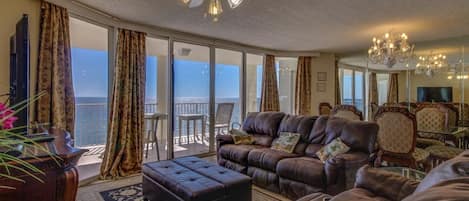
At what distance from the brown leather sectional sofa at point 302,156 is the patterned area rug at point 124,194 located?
132 centimetres

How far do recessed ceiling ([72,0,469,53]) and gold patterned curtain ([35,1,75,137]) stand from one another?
40 centimetres

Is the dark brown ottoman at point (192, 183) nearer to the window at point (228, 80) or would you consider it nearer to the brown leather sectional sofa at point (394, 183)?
the brown leather sectional sofa at point (394, 183)

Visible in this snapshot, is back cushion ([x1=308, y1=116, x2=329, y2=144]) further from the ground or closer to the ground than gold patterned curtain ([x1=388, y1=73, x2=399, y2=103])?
closer to the ground

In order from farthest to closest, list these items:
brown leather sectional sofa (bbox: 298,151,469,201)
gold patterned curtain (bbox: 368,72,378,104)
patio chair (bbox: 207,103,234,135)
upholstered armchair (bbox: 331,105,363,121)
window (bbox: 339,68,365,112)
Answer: window (bbox: 339,68,365,112)
gold patterned curtain (bbox: 368,72,378,104)
patio chair (bbox: 207,103,234,135)
upholstered armchair (bbox: 331,105,363,121)
brown leather sectional sofa (bbox: 298,151,469,201)

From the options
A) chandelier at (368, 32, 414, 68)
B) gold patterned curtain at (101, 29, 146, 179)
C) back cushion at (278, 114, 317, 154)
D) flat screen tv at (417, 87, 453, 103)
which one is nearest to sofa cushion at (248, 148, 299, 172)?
back cushion at (278, 114, 317, 154)

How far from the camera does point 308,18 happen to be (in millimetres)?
3920

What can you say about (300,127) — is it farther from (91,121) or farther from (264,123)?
(91,121)

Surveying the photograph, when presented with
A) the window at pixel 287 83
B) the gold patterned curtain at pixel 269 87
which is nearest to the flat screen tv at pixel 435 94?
the window at pixel 287 83

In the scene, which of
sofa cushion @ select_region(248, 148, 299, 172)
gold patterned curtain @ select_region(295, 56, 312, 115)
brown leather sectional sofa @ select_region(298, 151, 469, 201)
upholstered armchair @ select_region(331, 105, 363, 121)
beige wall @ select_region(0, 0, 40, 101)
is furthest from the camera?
gold patterned curtain @ select_region(295, 56, 312, 115)

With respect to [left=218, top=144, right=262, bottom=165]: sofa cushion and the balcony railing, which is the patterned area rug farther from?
[left=218, top=144, right=262, bottom=165]: sofa cushion

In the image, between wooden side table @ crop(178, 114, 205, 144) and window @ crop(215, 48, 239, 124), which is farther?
window @ crop(215, 48, 239, 124)

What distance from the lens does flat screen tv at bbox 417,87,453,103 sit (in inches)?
206

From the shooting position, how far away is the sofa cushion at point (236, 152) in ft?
12.2

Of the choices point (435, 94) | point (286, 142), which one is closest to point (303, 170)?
point (286, 142)
